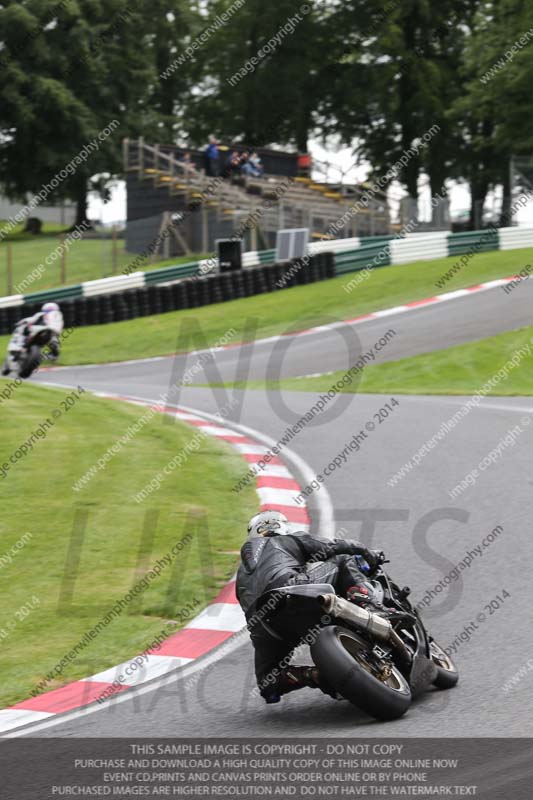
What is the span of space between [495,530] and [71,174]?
140 feet

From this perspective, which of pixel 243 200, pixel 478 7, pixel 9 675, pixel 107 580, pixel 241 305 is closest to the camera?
pixel 9 675

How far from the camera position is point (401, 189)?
4878cm

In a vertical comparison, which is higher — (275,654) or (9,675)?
(275,654)

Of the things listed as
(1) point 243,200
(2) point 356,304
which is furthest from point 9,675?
(1) point 243,200

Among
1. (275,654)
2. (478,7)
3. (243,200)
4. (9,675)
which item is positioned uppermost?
(478,7)

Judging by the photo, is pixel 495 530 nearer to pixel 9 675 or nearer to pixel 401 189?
pixel 9 675

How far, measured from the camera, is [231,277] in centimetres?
2841

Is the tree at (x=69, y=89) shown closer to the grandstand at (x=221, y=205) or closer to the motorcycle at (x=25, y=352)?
the grandstand at (x=221, y=205)

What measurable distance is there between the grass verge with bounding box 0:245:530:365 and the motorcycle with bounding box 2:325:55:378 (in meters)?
2.23

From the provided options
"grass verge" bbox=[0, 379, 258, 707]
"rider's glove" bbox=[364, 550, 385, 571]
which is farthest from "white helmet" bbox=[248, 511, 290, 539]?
"grass verge" bbox=[0, 379, 258, 707]

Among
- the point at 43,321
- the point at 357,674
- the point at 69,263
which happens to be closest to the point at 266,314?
the point at 43,321

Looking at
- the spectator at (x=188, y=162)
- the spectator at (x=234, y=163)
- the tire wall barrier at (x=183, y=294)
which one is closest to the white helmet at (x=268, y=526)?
the tire wall barrier at (x=183, y=294)

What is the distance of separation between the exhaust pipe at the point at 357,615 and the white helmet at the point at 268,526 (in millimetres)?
652

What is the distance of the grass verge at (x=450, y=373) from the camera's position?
18156 millimetres
